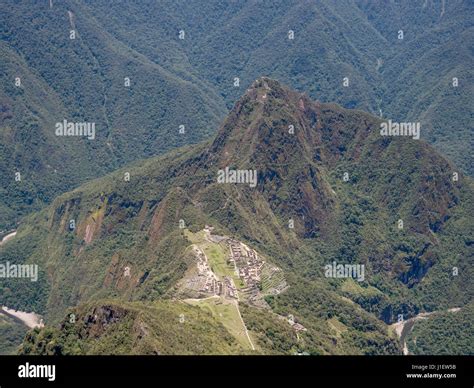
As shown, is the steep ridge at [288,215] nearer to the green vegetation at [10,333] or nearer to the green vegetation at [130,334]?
the green vegetation at [10,333]

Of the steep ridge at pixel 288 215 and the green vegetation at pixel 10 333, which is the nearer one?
the green vegetation at pixel 10 333

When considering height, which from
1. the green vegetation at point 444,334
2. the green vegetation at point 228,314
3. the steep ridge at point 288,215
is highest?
the steep ridge at point 288,215

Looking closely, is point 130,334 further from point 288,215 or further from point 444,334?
point 288,215

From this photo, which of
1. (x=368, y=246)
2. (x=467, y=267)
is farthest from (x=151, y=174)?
(x=467, y=267)

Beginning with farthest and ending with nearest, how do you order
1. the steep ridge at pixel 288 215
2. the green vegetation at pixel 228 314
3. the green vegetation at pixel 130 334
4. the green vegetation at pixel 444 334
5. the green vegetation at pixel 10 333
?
the steep ridge at pixel 288 215 < the green vegetation at pixel 10 333 < the green vegetation at pixel 444 334 < the green vegetation at pixel 228 314 < the green vegetation at pixel 130 334

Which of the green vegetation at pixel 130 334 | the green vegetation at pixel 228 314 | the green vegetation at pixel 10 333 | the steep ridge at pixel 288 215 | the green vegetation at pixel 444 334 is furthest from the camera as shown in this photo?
the steep ridge at pixel 288 215

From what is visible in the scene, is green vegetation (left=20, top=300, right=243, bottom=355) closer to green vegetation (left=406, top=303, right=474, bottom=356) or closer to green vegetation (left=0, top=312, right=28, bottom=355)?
green vegetation (left=0, top=312, right=28, bottom=355)

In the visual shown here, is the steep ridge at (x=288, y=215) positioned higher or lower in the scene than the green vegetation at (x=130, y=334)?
higher

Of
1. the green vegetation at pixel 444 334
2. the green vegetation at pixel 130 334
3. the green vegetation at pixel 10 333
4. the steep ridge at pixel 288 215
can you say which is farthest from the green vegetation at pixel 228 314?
the green vegetation at pixel 10 333
